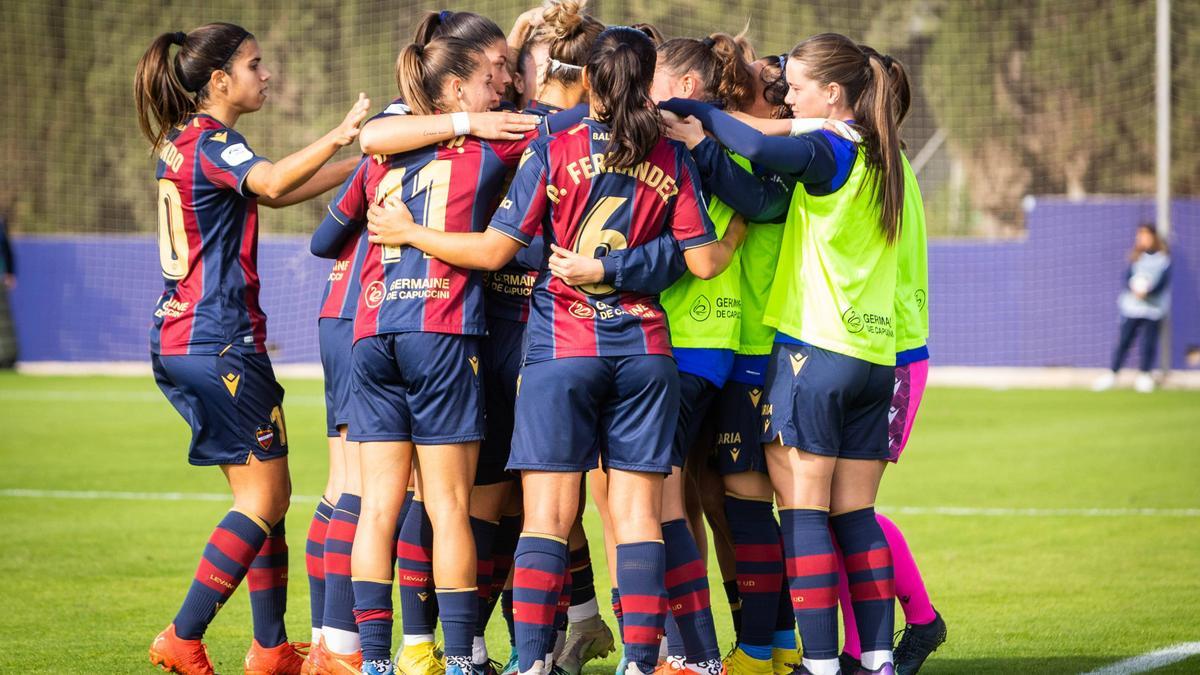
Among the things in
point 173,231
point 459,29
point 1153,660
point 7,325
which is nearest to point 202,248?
point 173,231

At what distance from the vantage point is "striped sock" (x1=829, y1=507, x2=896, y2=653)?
14.7 ft

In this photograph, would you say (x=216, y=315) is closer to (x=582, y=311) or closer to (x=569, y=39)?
(x=582, y=311)

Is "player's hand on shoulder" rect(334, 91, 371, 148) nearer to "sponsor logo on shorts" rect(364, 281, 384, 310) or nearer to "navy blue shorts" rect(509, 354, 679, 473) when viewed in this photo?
"sponsor logo on shorts" rect(364, 281, 384, 310)

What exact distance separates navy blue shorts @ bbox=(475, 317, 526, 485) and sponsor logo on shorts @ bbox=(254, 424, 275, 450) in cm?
72

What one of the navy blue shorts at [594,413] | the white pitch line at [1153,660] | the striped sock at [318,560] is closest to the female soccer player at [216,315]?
the striped sock at [318,560]

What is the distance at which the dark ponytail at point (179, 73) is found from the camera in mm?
4820

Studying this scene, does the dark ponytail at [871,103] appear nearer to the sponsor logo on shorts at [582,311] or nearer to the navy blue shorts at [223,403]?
the sponsor logo on shorts at [582,311]

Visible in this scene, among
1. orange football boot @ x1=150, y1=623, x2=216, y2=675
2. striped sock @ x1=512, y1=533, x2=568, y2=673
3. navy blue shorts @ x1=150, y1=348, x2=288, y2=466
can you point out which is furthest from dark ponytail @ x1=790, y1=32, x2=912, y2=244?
orange football boot @ x1=150, y1=623, x2=216, y2=675

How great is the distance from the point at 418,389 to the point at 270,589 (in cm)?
111

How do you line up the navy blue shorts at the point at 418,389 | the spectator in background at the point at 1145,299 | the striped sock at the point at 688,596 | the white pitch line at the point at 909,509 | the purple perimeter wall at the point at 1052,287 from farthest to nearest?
the purple perimeter wall at the point at 1052,287
the spectator in background at the point at 1145,299
the white pitch line at the point at 909,509
the striped sock at the point at 688,596
the navy blue shorts at the point at 418,389

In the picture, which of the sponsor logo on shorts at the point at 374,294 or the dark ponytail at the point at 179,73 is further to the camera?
the dark ponytail at the point at 179,73

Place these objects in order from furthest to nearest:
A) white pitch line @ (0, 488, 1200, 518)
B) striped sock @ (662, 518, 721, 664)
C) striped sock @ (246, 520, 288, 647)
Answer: white pitch line @ (0, 488, 1200, 518), striped sock @ (246, 520, 288, 647), striped sock @ (662, 518, 721, 664)

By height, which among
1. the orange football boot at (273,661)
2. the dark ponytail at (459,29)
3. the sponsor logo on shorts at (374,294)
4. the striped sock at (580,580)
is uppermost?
the dark ponytail at (459,29)

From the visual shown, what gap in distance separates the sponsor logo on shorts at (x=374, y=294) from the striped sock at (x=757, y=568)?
1338 millimetres
